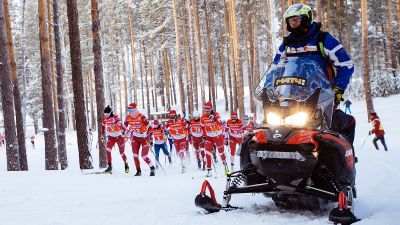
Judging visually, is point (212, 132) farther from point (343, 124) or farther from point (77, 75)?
point (343, 124)

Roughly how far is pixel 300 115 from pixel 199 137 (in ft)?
37.3

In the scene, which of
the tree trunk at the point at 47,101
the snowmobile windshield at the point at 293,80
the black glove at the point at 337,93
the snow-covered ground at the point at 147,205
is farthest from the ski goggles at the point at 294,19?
the tree trunk at the point at 47,101

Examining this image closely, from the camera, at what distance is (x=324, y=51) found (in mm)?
5031

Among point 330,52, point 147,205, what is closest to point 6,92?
point 147,205

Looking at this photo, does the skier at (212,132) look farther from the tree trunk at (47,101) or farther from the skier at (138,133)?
the tree trunk at (47,101)

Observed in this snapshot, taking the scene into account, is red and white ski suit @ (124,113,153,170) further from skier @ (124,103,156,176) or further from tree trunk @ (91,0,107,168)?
tree trunk @ (91,0,107,168)

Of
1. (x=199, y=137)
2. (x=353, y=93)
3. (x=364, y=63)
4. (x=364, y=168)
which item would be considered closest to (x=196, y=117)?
(x=199, y=137)

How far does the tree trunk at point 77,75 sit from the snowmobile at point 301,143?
1018cm

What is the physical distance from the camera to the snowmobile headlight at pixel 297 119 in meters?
4.41

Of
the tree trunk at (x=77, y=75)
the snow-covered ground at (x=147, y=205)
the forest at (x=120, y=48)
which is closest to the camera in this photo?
the snow-covered ground at (x=147, y=205)

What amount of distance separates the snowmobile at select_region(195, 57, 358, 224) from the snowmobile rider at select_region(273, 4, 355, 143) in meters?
0.24

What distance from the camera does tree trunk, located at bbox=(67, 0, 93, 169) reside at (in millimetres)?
13906

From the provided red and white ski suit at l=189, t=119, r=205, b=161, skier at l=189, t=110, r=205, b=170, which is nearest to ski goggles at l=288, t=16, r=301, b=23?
red and white ski suit at l=189, t=119, r=205, b=161

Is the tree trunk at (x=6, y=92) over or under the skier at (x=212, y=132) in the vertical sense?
over
